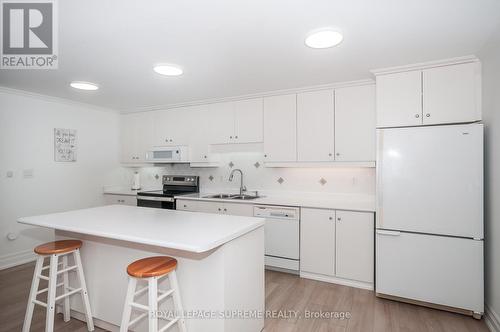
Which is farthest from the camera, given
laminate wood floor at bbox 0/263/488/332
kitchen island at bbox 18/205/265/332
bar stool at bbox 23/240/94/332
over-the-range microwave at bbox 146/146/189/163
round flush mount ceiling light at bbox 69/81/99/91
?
over-the-range microwave at bbox 146/146/189/163

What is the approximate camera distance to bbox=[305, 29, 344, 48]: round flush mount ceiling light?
1.87m

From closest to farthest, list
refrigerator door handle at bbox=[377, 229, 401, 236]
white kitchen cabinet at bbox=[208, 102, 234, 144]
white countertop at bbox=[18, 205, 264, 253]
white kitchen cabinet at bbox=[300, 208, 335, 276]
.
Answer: white countertop at bbox=[18, 205, 264, 253]
refrigerator door handle at bbox=[377, 229, 401, 236]
white kitchen cabinet at bbox=[300, 208, 335, 276]
white kitchen cabinet at bbox=[208, 102, 234, 144]

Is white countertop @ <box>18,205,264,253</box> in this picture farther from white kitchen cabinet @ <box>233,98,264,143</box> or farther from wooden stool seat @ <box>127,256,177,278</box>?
white kitchen cabinet @ <box>233,98,264,143</box>

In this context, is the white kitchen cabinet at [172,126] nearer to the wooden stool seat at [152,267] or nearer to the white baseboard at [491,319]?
the wooden stool seat at [152,267]

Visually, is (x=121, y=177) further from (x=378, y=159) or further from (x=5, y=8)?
(x=378, y=159)

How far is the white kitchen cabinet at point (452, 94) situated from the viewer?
232 cm

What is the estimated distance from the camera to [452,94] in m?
2.38

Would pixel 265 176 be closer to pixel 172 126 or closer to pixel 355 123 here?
pixel 355 123

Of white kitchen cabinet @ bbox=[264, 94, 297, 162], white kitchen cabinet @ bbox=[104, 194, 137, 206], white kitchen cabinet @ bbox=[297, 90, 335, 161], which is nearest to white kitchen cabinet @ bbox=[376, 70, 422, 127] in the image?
white kitchen cabinet @ bbox=[297, 90, 335, 161]

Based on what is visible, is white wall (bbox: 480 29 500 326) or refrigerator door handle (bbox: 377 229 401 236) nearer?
white wall (bbox: 480 29 500 326)

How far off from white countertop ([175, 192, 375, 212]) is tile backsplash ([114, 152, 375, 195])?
68 mm

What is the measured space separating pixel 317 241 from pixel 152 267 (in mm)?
1941

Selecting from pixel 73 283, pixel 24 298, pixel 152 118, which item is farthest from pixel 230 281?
pixel 152 118

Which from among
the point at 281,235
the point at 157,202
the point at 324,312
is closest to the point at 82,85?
the point at 157,202
